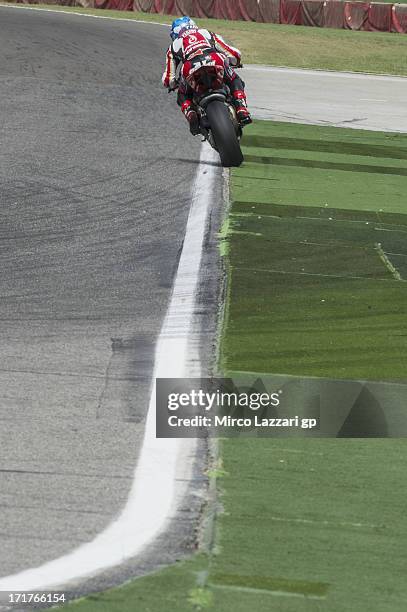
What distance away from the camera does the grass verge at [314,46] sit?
3456 cm

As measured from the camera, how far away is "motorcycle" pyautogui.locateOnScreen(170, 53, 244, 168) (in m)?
14.6

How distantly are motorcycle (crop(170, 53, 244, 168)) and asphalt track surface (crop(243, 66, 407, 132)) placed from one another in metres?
7.77

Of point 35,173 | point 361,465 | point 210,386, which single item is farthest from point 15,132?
A: point 361,465

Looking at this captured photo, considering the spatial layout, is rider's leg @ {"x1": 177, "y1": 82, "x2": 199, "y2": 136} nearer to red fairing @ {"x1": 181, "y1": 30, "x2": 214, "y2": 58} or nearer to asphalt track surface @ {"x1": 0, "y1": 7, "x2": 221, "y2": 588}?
red fairing @ {"x1": 181, "y1": 30, "x2": 214, "y2": 58}

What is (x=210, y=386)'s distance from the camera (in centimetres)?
723

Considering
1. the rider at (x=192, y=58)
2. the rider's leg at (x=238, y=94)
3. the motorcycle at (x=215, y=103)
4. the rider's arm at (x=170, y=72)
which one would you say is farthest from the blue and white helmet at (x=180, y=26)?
the rider's leg at (x=238, y=94)

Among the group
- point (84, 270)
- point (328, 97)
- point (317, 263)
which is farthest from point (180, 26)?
point (328, 97)

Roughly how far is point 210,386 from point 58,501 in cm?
201

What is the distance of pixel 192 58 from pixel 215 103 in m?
0.80

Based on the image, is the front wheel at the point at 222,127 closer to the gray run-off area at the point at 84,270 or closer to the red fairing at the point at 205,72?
the red fairing at the point at 205,72

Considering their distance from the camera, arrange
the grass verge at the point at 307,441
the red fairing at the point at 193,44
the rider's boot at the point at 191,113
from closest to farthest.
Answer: the grass verge at the point at 307,441 < the red fairing at the point at 193,44 < the rider's boot at the point at 191,113

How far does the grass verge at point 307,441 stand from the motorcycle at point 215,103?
0.58 m

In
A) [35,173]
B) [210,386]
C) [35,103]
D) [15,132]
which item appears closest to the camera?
[210,386]

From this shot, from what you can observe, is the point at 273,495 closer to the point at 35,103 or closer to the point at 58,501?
the point at 58,501
